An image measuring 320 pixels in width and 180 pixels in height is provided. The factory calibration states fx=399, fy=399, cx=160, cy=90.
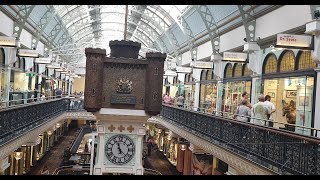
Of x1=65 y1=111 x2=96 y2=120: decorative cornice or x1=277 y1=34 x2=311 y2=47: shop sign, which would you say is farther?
x1=65 y1=111 x2=96 y2=120: decorative cornice

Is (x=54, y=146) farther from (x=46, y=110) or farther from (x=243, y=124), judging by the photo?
(x=243, y=124)

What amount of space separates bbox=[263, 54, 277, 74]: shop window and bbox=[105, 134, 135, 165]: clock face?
30.9ft

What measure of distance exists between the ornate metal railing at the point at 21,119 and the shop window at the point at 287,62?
9090 mm

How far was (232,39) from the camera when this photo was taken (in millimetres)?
20031

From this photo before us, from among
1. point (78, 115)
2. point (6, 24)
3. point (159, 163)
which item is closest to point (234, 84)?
point (159, 163)

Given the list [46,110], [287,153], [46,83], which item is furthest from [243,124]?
[46,83]

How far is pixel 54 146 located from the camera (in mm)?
32469

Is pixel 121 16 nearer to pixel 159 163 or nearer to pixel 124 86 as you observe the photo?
pixel 159 163

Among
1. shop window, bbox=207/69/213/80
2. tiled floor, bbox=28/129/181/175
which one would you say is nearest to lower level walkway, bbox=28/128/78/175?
tiled floor, bbox=28/129/181/175

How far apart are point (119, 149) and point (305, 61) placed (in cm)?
800

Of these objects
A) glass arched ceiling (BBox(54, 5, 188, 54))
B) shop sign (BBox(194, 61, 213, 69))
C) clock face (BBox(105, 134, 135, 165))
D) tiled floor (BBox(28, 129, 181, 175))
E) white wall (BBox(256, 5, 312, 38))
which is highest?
glass arched ceiling (BBox(54, 5, 188, 54))

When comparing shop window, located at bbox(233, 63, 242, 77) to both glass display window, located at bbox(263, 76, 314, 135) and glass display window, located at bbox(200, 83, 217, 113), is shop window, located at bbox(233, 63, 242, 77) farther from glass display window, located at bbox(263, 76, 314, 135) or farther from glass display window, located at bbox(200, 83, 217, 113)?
glass display window, located at bbox(263, 76, 314, 135)

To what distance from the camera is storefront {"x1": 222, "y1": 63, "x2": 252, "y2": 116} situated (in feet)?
61.1

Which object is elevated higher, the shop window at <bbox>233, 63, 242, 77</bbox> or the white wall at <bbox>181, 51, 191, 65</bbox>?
the white wall at <bbox>181, 51, 191, 65</bbox>
